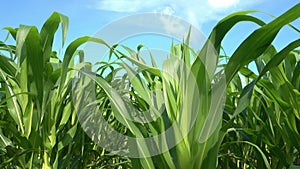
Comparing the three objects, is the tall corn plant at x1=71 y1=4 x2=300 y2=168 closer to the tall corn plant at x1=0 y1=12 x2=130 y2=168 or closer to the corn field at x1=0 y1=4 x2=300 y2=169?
the corn field at x1=0 y1=4 x2=300 y2=169

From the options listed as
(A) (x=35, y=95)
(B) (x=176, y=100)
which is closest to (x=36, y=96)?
(A) (x=35, y=95)

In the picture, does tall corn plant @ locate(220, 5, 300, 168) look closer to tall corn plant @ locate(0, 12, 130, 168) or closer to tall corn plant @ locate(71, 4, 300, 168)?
tall corn plant @ locate(71, 4, 300, 168)

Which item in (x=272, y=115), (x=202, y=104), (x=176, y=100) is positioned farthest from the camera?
(x=272, y=115)

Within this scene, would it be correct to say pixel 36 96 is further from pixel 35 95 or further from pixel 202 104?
pixel 202 104

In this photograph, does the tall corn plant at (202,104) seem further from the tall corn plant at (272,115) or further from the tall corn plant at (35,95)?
the tall corn plant at (35,95)

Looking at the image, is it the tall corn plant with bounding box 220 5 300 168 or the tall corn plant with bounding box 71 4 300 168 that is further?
the tall corn plant with bounding box 220 5 300 168

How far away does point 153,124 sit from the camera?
2.27 ft

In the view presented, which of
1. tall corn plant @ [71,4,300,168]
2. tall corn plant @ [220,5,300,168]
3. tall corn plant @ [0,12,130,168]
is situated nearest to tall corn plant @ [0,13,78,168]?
tall corn plant @ [0,12,130,168]

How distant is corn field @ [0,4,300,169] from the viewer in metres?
0.60

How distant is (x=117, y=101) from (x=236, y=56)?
0.25 m

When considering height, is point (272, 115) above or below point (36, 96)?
below

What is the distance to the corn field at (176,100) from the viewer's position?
0.60 m

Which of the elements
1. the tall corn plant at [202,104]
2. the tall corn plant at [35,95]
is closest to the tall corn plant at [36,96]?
the tall corn plant at [35,95]

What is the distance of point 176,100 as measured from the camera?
28.2 inches
